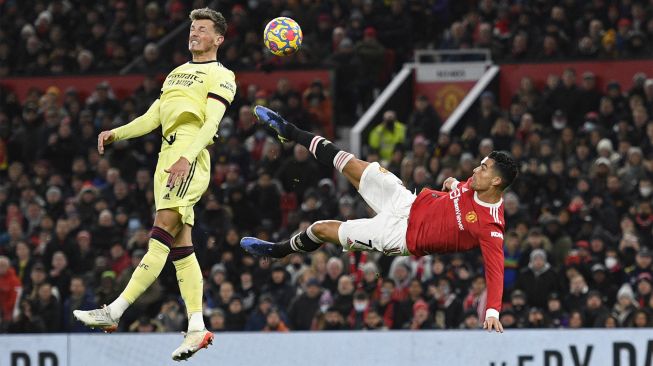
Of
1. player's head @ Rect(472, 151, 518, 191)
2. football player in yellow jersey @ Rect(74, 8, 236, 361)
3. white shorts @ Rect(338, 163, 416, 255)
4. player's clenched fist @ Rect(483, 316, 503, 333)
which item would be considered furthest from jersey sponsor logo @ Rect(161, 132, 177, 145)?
player's clenched fist @ Rect(483, 316, 503, 333)

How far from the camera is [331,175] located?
21.7m

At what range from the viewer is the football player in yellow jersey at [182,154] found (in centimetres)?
1192

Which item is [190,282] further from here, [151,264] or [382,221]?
[382,221]

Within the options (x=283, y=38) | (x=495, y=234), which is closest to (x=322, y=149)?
(x=283, y=38)

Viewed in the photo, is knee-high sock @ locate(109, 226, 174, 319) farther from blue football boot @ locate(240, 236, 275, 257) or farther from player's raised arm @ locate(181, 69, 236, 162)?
blue football boot @ locate(240, 236, 275, 257)

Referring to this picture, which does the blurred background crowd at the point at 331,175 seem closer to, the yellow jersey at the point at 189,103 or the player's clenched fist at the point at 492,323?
the player's clenched fist at the point at 492,323

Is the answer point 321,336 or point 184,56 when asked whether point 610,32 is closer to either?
point 184,56

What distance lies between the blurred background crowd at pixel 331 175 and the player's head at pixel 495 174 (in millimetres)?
4912

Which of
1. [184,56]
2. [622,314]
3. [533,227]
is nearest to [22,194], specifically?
[184,56]

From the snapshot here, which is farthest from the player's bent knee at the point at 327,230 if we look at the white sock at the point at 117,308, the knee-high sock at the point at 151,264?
the white sock at the point at 117,308

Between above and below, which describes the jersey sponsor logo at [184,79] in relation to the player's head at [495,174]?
above

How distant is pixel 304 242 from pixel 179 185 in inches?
61.5

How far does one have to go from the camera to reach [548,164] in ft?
65.1

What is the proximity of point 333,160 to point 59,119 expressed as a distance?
444 inches
